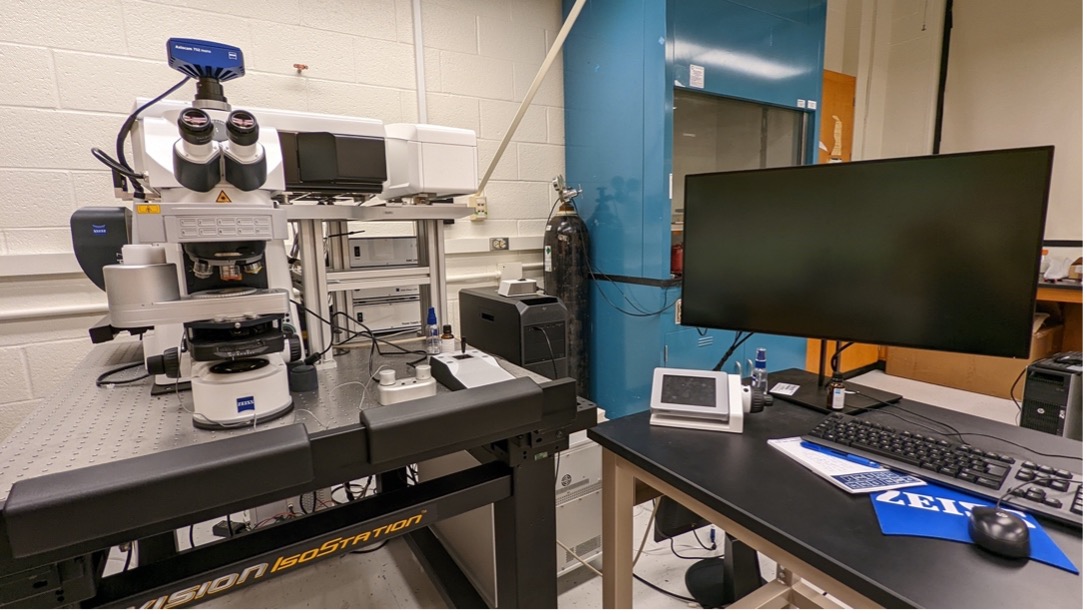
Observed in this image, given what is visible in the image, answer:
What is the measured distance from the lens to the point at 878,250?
105 centimetres

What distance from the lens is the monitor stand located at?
118 centimetres

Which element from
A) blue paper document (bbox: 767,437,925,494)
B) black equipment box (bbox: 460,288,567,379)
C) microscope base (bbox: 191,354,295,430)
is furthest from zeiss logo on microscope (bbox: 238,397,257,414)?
blue paper document (bbox: 767,437,925,494)

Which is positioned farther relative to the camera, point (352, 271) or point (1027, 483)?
point (352, 271)

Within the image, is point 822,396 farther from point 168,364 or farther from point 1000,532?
point 168,364

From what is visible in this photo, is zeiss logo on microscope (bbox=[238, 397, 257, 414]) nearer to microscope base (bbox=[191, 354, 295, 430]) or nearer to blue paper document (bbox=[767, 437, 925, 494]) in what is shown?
microscope base (bbox=[191, 354, 295, 430])

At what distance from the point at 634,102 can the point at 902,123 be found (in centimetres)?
270

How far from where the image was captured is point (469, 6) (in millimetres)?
2492

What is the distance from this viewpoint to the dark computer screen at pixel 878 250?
0.91m

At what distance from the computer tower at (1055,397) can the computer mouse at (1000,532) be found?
2193 millimetres

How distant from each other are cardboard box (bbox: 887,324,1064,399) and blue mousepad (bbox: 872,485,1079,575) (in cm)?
266

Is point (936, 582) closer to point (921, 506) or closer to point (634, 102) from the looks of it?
point (921, 506)

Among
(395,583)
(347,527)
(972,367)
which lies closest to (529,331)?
(347,527)

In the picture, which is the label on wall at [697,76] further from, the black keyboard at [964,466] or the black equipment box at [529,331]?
the black keyboard at [964,466]

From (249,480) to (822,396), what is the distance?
1257 mm
